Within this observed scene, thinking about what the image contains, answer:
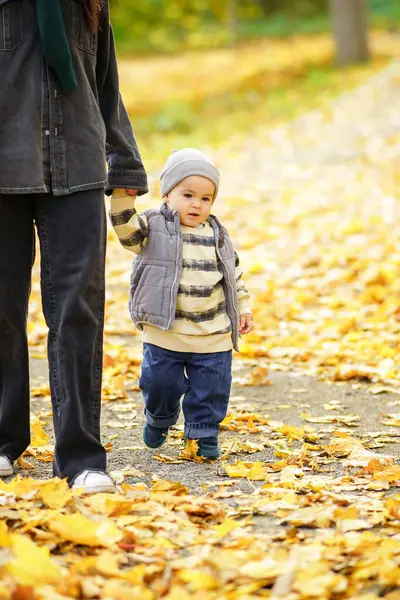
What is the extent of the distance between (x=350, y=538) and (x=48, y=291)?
4.76 feet

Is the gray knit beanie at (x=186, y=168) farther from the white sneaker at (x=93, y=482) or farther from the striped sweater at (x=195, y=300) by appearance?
the white sneaker at (x=93, y=482)

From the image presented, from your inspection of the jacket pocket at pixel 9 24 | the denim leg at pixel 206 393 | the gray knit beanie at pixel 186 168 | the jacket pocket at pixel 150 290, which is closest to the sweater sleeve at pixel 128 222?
the jacket pocket at pixel 150 290

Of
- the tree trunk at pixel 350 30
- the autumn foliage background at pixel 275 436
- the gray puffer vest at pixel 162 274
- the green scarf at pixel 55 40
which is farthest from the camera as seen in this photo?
the tree trunk at pixel 350 30

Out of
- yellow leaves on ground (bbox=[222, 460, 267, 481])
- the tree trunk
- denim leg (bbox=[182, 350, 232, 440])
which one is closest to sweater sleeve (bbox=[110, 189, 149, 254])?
denim leg (bbox=[182, 350, 232, 440])

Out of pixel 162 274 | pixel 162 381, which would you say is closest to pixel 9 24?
pixel 162 274

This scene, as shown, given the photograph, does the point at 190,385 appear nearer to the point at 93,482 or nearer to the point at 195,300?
the point at 195,300

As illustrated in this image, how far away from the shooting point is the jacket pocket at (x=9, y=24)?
354cm

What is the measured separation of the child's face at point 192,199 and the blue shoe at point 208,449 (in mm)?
945

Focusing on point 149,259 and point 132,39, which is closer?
point 149,259

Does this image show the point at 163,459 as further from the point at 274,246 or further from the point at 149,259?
the point at 274,246

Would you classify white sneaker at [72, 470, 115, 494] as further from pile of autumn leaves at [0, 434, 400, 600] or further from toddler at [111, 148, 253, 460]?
toddler at [111, 148, 253, 460]

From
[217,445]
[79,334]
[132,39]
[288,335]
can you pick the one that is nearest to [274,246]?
[288,335]

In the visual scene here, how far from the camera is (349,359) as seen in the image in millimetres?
6391

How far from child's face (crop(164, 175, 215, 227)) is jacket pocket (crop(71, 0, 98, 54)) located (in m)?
0.78
